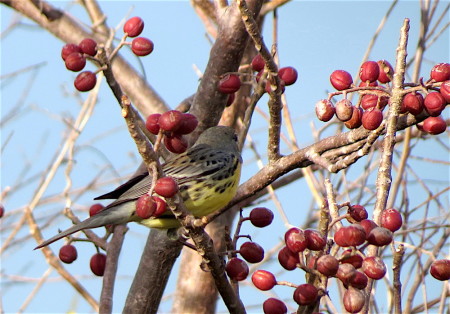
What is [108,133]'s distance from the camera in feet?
26.1

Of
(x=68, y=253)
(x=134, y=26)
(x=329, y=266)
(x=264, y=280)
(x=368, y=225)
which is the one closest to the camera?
(x=329, y=266)

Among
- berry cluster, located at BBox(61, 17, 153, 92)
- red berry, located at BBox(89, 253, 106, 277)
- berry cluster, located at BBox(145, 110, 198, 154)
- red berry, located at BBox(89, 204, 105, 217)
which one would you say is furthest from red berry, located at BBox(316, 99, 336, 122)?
red berry, located at BBox(89, 253, 106, 277)

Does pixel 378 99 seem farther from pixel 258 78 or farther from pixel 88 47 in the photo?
pixel 88 47

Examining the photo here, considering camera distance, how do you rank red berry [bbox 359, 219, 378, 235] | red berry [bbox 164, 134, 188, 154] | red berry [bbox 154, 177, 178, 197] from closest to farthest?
red berry [bbox 359, 219, 378, 235] < red berry [bbox 154, 177, 178, 197] < red berry [bbox 164, 134, 188, 154]

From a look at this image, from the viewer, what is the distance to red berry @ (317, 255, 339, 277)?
8.52 ft

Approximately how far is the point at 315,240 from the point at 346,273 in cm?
22

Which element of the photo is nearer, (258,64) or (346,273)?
(346,273)

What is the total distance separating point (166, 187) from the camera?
2869 mm

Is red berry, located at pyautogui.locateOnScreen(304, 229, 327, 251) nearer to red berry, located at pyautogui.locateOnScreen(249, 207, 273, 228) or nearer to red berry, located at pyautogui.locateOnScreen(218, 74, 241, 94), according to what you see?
red berry, located at pyautogui.locateOnScreen(249, 207, 273, 228)

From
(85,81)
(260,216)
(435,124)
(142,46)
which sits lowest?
(260,216)

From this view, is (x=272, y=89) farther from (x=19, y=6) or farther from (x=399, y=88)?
(x=19, y=6)

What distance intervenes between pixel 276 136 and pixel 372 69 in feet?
2.66

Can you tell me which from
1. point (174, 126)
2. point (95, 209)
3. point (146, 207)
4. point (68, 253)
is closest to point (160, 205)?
point (146, 207)

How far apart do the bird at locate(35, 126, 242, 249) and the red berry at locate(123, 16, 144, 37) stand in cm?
88
